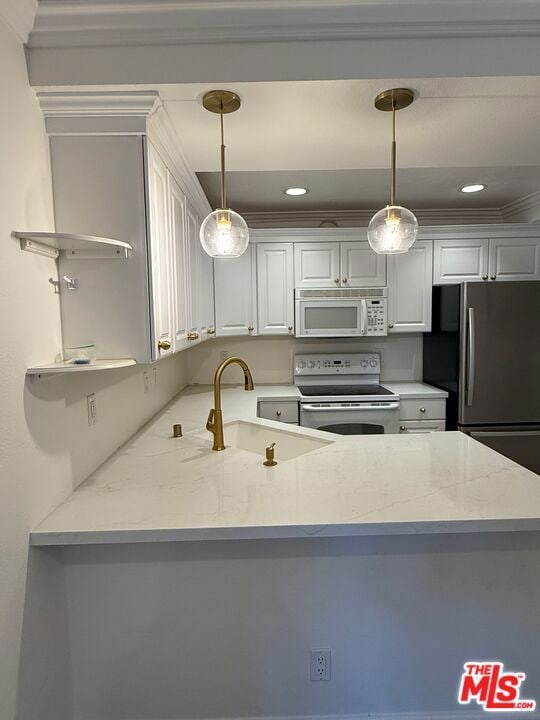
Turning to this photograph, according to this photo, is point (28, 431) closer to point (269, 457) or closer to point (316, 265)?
point (269, 457)

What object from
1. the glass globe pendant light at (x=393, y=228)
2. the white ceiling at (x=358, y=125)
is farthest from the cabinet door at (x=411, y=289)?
the glass globe pendant light at (x=393, y=228)

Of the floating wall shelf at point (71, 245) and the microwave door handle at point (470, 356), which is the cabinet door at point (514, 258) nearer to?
the microwave door handle at point (470, 356)

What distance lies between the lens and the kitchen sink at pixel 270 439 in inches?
74.5

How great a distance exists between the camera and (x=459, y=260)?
10.6 feet

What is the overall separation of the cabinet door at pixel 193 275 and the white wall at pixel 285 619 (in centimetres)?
124

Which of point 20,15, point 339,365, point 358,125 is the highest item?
point 20,15

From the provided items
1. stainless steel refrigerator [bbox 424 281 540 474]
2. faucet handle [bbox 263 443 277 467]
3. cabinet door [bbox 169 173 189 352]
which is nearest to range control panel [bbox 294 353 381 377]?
stainless steel refrigerator [bbox 424 281 540 474]

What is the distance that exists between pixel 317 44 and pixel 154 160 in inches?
26.5

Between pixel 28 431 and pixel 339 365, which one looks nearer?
pixel 28 431

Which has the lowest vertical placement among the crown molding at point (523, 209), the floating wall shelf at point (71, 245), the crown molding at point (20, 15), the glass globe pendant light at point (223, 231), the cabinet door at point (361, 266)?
the floating wall shelf at point (71, 245)

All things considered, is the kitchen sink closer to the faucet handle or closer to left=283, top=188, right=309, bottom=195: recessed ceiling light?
the faucet handle

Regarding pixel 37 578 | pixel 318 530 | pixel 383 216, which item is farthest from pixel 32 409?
pixel 383 216

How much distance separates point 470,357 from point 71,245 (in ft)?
8.45

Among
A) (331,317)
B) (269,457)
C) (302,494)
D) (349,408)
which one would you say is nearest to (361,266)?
(331,317)
